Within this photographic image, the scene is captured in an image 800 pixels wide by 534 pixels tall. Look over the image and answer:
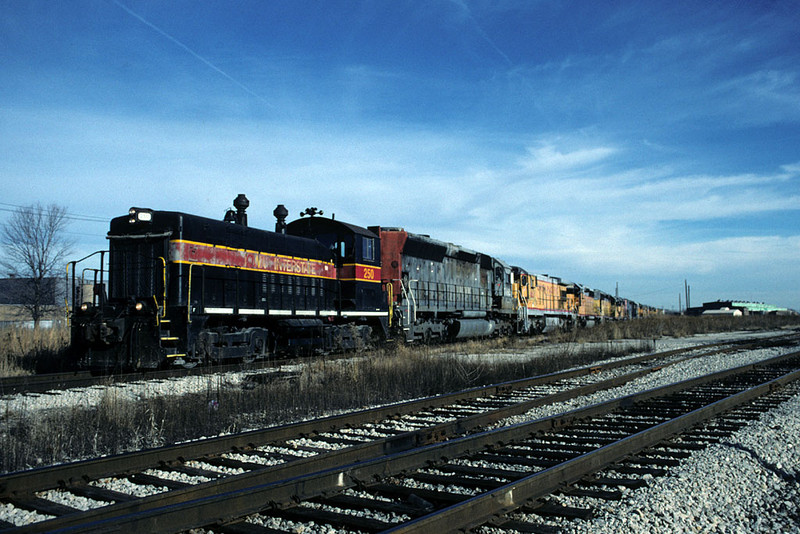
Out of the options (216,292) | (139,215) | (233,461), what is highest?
(139,215)

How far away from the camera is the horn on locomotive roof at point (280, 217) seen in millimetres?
15359

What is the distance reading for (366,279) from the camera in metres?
16.2

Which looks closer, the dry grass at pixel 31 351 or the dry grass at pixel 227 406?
the dry grass at pixel 227 406

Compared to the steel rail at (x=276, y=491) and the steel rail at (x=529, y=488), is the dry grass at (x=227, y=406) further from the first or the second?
the steel rail at (x=529, y=488)

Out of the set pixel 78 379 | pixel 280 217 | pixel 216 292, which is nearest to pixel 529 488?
pixel 78 379

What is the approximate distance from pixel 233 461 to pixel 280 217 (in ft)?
35.9

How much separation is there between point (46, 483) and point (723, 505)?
480cm

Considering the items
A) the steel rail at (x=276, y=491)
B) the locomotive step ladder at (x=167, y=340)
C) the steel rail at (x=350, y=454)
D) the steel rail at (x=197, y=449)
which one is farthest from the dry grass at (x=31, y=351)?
the steel rail at (x=276, y=491)

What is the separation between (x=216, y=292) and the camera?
12188 millimetres

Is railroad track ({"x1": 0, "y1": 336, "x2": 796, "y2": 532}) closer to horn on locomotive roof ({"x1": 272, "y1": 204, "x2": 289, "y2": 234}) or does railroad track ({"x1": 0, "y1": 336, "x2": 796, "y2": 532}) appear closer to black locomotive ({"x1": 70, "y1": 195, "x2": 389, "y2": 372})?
black locomotive ({"x1": 70, "y1": 195, "x2": 389, "y2": 372})

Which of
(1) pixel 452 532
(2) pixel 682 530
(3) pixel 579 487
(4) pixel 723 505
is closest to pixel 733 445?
(4) pixel 723 505

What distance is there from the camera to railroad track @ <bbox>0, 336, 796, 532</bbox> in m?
3.95

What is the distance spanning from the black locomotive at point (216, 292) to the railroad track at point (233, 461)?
5.56 m

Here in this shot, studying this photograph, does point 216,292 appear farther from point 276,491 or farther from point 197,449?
point 276,491
